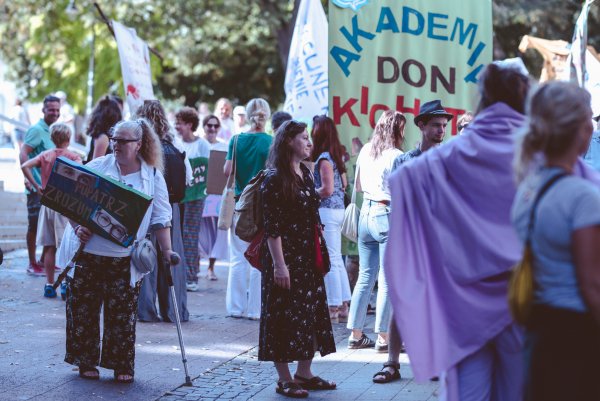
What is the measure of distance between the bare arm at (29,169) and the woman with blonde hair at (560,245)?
8.86m

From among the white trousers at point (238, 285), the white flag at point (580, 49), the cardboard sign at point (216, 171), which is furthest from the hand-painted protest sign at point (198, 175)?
the white flag at point (580, 49)

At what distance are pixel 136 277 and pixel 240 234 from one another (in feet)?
2.44

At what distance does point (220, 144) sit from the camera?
41.2 ft

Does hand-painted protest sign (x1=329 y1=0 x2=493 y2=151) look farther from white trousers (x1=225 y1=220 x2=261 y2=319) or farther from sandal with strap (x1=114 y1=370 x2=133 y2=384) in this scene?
sandal with strap (x1=114 y1=370 x2=133 y2=384)

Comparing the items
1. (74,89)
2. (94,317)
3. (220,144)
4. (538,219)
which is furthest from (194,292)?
(74,89)

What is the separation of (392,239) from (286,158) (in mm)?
2562

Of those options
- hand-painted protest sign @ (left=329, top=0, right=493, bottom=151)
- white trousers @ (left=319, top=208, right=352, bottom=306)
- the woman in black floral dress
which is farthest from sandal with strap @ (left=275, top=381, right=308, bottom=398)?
hand-painted protest sign @ (left=329, top=0, right=493, bottom=151)

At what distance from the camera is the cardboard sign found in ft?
38.3

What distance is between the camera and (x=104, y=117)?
35.3 ft

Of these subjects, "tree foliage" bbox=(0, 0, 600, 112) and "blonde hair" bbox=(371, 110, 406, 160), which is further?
"tree foliage" bbox=(0, 0, 600, 112)

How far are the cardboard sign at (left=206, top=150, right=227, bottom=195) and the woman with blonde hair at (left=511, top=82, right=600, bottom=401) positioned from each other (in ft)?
26.4

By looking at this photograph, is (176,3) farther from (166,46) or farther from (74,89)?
(74,89)

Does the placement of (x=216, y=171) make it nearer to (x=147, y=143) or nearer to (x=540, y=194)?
(x=147, y=143)

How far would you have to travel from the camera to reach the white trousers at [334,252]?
9.96 m
